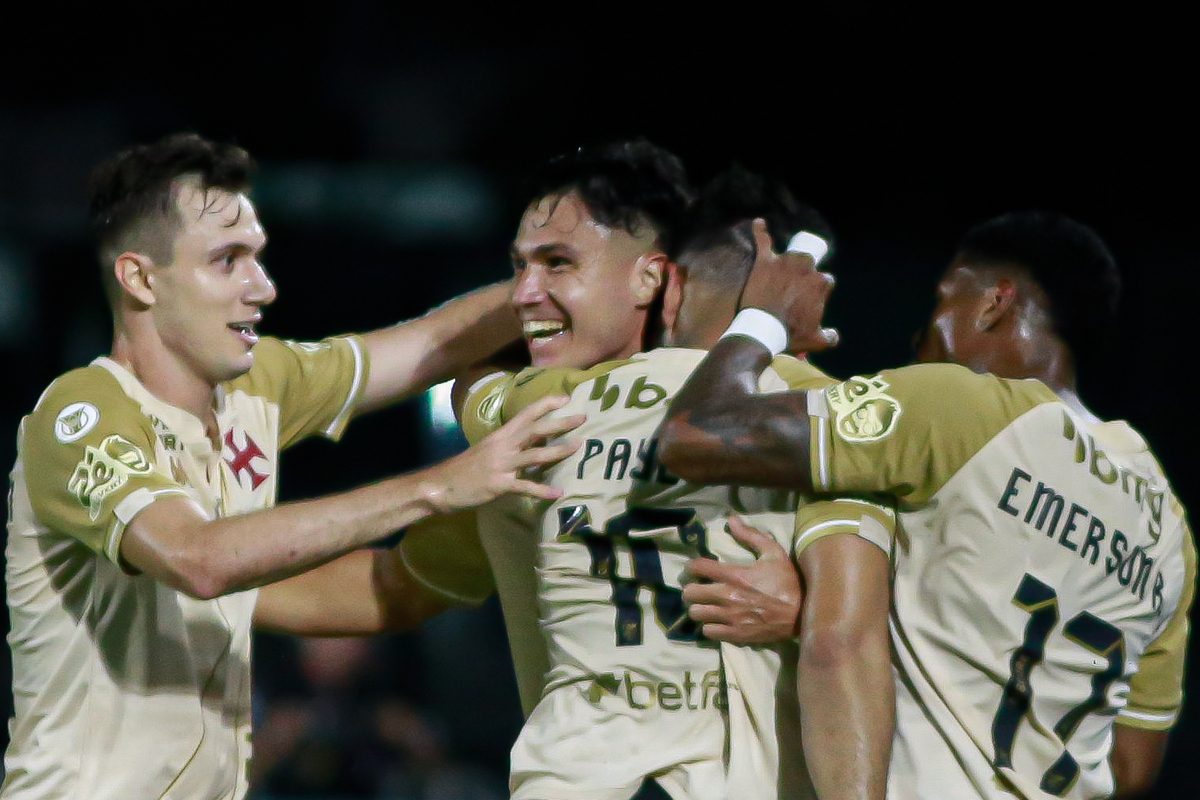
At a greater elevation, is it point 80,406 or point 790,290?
point 790,290

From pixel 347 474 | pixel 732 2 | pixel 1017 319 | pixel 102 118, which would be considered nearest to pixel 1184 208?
pixel 732 2

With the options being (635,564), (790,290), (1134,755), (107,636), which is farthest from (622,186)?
(1134,755)

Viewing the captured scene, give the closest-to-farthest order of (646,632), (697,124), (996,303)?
1. (646,632)
2. (996,303)
3. (697,124)

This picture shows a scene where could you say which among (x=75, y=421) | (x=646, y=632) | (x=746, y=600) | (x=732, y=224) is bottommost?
(x=646, y=632)

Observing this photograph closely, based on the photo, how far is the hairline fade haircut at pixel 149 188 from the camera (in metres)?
3.20

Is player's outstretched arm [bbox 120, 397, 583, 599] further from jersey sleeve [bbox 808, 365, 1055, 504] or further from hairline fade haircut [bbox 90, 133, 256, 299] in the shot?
hairline fade haircut [bbox 90, 133, 256, 299]

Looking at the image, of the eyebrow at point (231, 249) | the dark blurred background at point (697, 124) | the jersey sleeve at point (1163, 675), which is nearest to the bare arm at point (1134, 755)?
the jersey sleeve at point (1163, 675)

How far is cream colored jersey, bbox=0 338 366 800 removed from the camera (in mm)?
2938

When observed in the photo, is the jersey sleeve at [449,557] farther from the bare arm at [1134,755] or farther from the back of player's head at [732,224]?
the bare arm at [1134,755]

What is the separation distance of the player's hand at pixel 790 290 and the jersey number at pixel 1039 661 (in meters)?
0.70

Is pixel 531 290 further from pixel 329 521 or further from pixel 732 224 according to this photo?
pixel 329 521

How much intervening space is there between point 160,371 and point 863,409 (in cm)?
163

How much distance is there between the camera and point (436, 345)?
3764mm

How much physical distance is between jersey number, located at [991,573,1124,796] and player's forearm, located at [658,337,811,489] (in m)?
0.49
